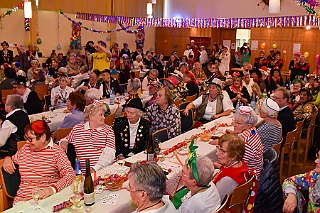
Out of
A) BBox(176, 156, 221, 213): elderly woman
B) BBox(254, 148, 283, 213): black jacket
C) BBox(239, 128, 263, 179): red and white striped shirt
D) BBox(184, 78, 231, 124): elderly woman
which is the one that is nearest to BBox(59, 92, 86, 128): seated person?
BBox(184, 78, 231, 124): elderly woman

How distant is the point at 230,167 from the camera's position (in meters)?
3.11

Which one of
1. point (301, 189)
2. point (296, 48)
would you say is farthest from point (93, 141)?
point (296, 48)

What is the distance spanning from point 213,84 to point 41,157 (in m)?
3.50

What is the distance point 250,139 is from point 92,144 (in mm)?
1660

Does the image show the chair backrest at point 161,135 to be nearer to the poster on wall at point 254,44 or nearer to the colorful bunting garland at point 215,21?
the colorful bunting garland at point 215,21

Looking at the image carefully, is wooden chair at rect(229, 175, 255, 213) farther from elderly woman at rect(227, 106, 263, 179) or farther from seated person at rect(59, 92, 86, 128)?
seated person at rect(59, 92, 86, 128)

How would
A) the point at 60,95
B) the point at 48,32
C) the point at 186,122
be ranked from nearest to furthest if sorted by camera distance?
the point at 186,122 → the point at 60,95 → the point at 48,32

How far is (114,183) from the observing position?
299 cm

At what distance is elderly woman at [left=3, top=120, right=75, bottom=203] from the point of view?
10.4 ft

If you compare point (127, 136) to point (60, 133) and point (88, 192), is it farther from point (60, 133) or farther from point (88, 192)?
point (88, 192)

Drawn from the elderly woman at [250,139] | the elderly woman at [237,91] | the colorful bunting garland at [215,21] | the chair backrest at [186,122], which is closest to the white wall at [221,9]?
the colorful bunting garland at [215,21]

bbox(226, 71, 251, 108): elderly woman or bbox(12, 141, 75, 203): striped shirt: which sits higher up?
bbox(226, 71, 251, 108): elderly woman

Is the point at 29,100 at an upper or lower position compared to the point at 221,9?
lower

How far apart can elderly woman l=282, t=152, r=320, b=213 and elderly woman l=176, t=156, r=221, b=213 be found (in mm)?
675
